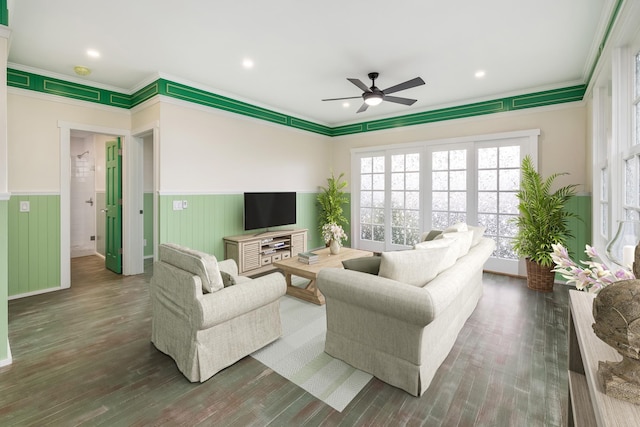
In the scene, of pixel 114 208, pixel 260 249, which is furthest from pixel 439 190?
pixel 114 208

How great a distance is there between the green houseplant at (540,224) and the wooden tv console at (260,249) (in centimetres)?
333

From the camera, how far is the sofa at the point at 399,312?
6.05 ft

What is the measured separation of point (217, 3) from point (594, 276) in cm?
294

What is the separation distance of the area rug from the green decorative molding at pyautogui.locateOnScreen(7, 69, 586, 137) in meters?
3.22

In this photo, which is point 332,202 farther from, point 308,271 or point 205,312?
point 205,312

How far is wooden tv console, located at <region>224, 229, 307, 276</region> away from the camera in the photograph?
436cm

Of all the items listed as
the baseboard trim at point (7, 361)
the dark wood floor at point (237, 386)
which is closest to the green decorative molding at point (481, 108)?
the dark wood floor at point (237, 386)

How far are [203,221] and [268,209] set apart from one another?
1.08m

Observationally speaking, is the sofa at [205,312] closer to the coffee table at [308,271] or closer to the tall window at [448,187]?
the coffee table at [308,271]

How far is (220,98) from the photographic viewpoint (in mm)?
4402

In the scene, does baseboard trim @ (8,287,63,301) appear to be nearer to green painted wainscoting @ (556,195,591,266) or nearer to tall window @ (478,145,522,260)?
tall window @ (478,145,522,260)

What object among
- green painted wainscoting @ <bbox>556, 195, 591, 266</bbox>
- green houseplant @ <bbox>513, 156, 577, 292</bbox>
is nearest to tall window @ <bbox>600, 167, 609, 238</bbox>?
green houseplant @ <bbox>513, 156, 577, 292</bbox>

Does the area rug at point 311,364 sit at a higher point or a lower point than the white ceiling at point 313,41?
lower

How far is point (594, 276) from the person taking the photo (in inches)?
41.5
